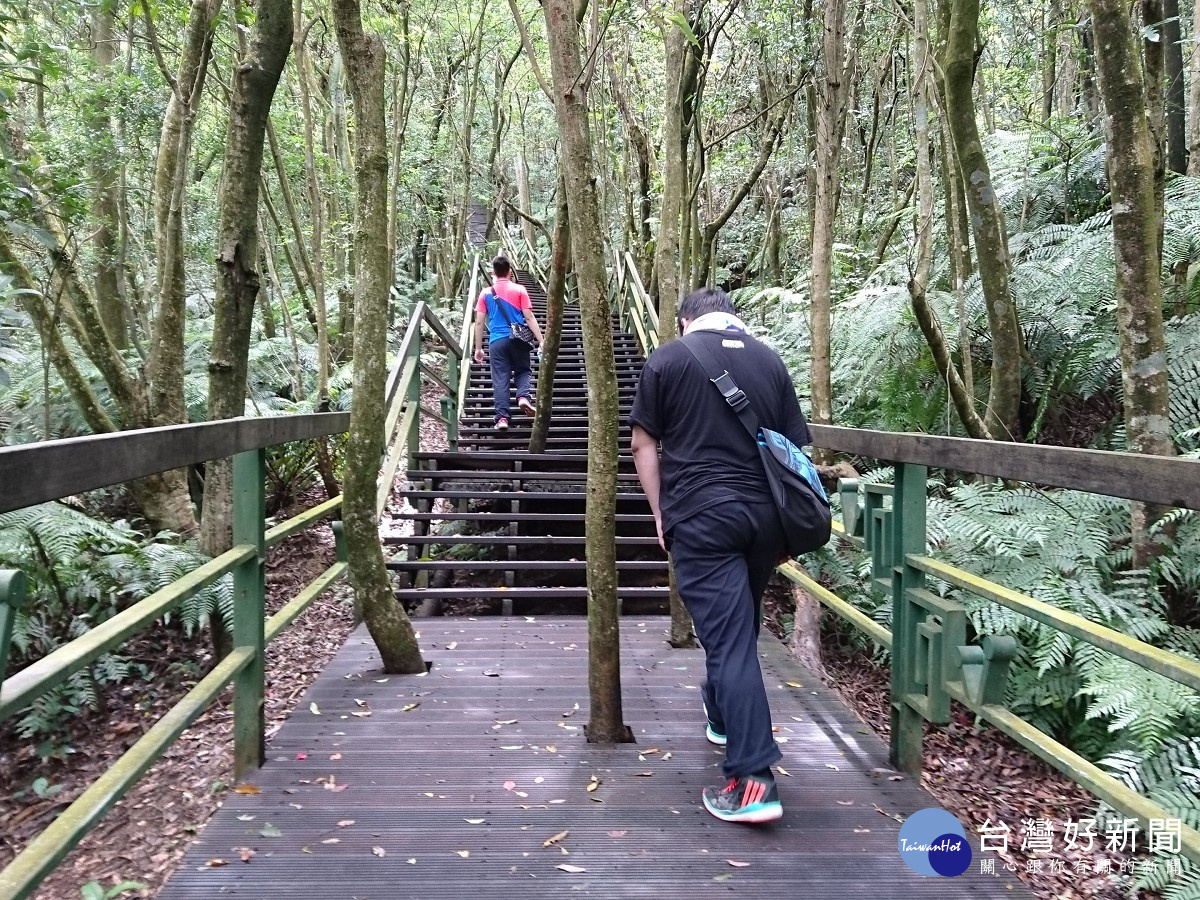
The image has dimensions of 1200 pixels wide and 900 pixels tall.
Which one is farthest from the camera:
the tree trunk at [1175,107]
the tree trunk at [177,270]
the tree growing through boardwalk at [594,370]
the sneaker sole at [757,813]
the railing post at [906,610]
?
the tree trunk at [1175,107]

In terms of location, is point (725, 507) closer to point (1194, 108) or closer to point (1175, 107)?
point (1194, 108)

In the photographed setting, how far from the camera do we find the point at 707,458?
96.0 inches

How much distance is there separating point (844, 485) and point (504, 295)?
215 inches

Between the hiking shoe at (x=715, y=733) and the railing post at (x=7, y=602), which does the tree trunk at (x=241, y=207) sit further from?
the railing post at (x=7, y=602)

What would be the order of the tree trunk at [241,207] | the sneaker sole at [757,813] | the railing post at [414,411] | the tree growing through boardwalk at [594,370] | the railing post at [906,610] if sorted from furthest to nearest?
the railing post at [414,411], the tree trunk at [241,207], the tree growing through boardwalk at [594,370], the railing post at [906,610], the sneaker sole at [757,813]

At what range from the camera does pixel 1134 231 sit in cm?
344

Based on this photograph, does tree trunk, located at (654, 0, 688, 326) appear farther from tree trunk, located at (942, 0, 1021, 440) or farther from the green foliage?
the green foliage

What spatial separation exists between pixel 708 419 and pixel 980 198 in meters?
3.12

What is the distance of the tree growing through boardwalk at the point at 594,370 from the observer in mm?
2807

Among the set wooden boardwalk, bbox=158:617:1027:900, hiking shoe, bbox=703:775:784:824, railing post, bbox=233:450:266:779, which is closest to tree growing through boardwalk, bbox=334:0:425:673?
wooden boardwalk, bbox=158:617:1027:900

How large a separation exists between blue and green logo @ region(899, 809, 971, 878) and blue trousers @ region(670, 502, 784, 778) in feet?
1.39

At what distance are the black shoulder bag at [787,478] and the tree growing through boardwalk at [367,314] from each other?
1.65m

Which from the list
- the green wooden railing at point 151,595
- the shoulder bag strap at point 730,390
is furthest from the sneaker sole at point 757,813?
the green wooden railing at point 151,595

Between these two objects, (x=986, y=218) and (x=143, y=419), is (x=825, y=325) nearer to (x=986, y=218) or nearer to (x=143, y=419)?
(x=986, y=218)
